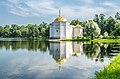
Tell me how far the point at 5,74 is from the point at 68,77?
3607mm

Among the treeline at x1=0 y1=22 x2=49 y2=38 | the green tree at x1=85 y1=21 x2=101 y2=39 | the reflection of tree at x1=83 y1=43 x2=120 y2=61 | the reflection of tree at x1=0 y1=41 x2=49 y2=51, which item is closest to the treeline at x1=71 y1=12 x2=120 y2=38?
the green tree at x1=85 y1=21 x2=101 y2=39

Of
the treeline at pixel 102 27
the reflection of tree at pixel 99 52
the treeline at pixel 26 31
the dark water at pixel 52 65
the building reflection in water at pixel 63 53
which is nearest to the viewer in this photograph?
the dark water at pixel 52 65

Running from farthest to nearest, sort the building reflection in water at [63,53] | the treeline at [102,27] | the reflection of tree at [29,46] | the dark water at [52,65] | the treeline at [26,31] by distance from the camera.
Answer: the treeline at [26,31]
the treeline at [102,27]
the reflection of tree at [29,46]
the building reflection in water at [63,53]
the dark water at [52,65]

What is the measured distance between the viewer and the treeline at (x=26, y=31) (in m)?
144

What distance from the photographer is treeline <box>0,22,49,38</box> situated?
143550 millimetres

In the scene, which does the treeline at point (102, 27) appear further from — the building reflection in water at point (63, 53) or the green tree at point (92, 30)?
the building reflection in water at point (63, 53)

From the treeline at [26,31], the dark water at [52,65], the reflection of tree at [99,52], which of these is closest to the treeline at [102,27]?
the treeline at [26,31]

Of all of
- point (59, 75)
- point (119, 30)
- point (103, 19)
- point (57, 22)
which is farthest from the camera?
point (103, 19)

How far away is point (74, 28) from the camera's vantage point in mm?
117750

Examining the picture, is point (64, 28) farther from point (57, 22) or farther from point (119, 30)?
point (119, 30)

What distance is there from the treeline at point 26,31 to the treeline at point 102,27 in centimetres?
1747

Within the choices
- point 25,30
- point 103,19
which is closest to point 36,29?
point 25,30

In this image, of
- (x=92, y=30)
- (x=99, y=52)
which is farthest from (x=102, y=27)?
(x=99, y=52)

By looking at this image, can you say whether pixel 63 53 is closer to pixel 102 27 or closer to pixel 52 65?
pixel 52 65
